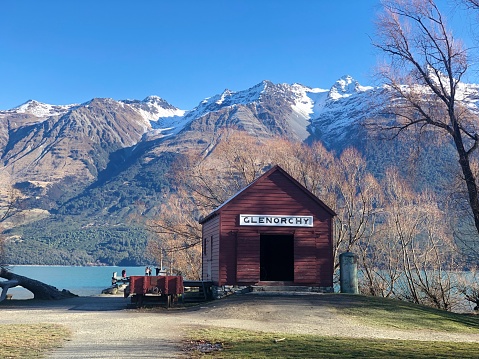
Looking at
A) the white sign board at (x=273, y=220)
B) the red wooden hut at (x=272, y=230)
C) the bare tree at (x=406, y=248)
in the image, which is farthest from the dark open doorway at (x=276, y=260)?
the bare tree at (x=406, y=248)

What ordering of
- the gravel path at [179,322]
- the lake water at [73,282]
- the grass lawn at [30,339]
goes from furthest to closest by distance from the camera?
the lake water at [73,282] → the gravel path at [179,322] → the grass lawn at [30,339]

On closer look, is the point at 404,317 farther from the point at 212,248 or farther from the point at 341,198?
the point at 341,198

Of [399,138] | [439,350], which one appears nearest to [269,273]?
[399,138]

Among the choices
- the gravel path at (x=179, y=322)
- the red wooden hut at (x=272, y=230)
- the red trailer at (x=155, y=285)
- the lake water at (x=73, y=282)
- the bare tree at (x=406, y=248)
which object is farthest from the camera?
the lake water at (x=73, y=282)

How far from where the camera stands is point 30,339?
13.9 meters

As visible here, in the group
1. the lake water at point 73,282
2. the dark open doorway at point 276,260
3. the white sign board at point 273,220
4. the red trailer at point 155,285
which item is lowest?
the lake water at point 73,282

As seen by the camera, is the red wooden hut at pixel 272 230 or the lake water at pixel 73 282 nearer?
the red wooden hut at pixel 272 230

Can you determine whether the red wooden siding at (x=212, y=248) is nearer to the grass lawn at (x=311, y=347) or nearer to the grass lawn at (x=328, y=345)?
the grass lawn at (x=328, y=345)

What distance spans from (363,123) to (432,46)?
400 cm

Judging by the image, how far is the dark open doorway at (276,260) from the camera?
31375 mm

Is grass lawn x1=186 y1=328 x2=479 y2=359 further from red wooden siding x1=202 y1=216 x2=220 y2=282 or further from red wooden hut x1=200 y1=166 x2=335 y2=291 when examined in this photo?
red wooden siding x1=202 y1=216 x2=220 y2=282

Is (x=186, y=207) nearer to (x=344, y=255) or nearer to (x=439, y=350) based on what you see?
(x=344, y=255)

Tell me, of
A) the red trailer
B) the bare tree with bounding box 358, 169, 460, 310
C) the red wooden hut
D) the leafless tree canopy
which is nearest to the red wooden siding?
the red wooden hut

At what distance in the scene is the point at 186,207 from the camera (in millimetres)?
45812
